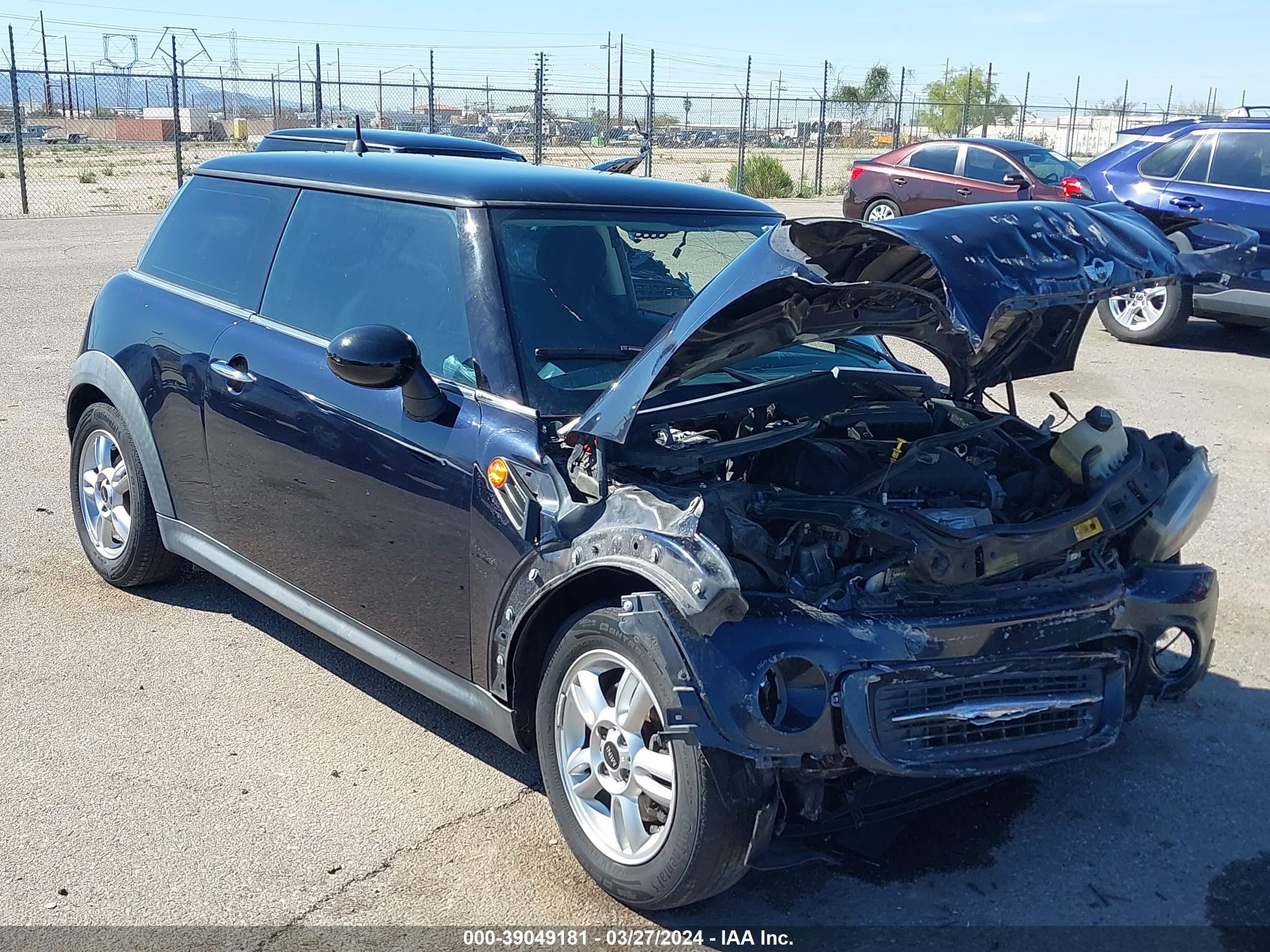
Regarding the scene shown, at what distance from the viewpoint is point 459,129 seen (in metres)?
25.7

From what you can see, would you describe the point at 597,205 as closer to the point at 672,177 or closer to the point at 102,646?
the point at 102,646

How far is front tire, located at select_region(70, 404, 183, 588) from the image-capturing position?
199 inches

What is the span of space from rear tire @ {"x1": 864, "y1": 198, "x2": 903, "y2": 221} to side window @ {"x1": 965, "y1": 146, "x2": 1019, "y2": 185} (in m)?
1.17

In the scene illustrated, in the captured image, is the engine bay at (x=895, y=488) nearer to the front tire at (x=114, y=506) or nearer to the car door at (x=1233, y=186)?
the front tire at (x=114, y=506)

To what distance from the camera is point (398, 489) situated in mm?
3721

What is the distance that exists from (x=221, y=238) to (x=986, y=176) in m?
13.6

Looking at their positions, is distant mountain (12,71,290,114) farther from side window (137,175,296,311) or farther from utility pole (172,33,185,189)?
side window (137,175,296,311)

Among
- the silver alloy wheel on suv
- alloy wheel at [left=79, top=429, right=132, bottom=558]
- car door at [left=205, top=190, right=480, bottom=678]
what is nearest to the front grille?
the silver alloy wheel on suv

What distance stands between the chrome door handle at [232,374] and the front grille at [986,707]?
2470mm

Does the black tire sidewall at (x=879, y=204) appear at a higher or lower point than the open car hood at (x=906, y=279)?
lower

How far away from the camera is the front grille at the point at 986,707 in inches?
117

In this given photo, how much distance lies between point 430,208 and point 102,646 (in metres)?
2.20

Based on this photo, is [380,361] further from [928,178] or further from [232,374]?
[928,178]

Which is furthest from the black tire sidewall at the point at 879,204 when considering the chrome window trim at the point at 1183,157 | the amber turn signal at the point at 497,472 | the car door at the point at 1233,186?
the amber turn signal at the point at 497,472
